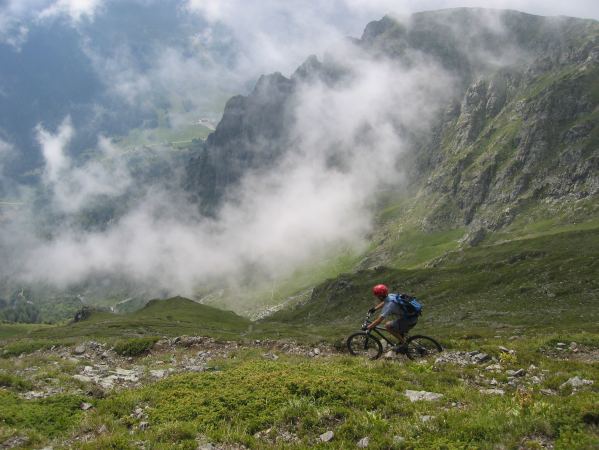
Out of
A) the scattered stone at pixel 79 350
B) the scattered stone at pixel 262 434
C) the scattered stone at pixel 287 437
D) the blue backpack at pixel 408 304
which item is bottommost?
the scattered stone at pixel 287 437

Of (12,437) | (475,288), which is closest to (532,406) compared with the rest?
(12,437)

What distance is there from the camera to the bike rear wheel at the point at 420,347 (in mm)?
22516

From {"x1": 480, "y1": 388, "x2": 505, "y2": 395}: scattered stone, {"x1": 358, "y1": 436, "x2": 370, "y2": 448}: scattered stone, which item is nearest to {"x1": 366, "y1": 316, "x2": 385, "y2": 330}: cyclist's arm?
{"x1": 480, "y1": 388, "x2": 505, "y2": 395}: scattered stone

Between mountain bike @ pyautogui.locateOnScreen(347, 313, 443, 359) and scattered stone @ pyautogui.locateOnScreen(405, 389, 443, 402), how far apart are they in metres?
5.70

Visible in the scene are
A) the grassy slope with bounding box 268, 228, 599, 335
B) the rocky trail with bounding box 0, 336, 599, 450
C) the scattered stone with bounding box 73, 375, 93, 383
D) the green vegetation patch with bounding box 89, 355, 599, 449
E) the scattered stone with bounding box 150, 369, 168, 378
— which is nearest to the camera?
the green vegetation patch with bounding box 89, 355, 599, 449

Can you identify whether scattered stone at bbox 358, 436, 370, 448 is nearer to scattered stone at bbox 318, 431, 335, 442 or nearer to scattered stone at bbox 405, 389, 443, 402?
scattered stone at bbox 318, 431, 335, 442

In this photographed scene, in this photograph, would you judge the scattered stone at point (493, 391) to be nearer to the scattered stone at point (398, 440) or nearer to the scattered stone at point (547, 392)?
the scattered stone at point (547, 392)

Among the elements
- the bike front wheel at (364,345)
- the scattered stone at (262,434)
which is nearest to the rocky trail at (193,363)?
the bike front wheel at (364,345)

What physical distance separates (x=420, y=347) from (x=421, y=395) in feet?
22.9

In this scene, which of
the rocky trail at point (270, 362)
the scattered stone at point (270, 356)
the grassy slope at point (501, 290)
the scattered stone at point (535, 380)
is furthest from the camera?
the grassy slope at point (501, 290)

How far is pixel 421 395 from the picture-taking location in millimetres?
15930

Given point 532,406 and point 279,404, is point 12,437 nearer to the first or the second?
point 279,404

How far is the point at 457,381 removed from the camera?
58.4 ft

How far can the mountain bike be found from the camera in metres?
22.4
